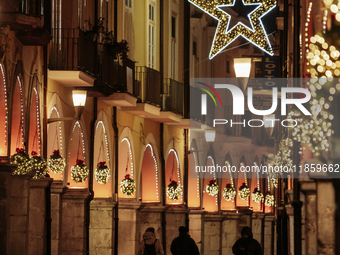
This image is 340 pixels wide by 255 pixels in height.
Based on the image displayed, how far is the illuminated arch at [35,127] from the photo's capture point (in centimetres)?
1606

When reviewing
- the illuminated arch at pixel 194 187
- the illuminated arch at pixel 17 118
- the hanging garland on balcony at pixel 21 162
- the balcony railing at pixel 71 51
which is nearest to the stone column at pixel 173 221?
the illuminated arch at pixel 194 187

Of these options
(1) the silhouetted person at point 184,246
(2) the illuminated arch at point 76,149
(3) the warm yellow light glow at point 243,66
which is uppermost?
(3) the warm yellow light glow at point 243,66

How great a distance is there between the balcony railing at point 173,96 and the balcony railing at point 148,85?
122cm

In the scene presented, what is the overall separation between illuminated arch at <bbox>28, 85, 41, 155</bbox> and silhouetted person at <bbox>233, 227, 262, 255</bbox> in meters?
4.44

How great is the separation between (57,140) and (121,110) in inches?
179

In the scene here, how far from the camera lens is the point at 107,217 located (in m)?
21.3

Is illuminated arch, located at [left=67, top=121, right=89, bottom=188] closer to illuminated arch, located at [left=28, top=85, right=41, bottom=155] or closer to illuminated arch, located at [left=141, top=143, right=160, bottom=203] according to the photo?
illuminated arch, located at [left=28, top=85, right=41, bottom=155]

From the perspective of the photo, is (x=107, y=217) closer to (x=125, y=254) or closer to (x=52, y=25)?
(x=125, y=254)

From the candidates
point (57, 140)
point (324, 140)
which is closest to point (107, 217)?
point (57, 140)

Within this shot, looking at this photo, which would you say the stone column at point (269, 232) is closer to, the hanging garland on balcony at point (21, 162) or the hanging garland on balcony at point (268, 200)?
the hanging garland on balcony at point (268, 200)

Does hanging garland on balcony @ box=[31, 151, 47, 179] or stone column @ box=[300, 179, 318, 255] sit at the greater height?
hanging garland on balcony @ box=[31, 151, 47, 179]

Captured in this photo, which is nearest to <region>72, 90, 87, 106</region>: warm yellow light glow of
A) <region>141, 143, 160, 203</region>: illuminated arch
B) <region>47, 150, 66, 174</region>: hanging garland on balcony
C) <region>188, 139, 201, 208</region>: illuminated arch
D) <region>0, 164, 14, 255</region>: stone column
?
<region>47, 150, 66, 174</region>: hanging garland on balcony

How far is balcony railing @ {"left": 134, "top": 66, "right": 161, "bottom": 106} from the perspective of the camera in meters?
23.0

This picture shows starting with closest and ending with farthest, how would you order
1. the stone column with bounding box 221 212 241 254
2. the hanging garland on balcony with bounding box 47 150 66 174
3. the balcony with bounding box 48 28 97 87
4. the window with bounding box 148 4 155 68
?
1. the hanging garland on balcony with bounding box 47 150 66 174
2. the balcony with bounding box 48 28 97 87
3. the window with bounding box 148 4 155 68
4. the stone column with bounding box 221 212 241 254
